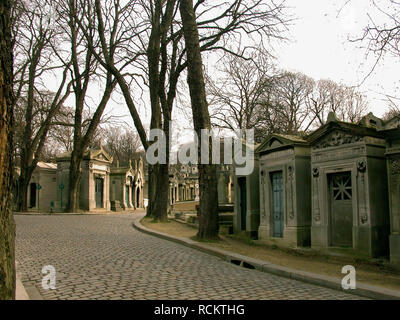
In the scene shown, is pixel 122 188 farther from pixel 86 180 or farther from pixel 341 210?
pixel 341 210

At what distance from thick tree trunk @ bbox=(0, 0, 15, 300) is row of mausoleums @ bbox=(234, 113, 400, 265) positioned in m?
7.35

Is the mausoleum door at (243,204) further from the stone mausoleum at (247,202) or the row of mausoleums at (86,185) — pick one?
the row of mausoleums at (86,185)

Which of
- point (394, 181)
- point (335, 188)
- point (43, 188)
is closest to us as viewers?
point (394, 181)

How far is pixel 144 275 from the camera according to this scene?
6.91 metres

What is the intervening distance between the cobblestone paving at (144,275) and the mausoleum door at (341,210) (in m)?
3.14

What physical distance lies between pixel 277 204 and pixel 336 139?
2.97m

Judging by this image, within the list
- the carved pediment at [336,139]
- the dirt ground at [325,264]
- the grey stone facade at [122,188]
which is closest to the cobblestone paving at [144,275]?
the dirt ground at [325,264]

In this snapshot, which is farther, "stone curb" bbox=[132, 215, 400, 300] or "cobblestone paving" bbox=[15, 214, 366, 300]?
"stone curb" bbox=[132, 215, 400, 300]

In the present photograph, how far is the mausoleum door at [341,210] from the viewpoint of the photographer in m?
9.77

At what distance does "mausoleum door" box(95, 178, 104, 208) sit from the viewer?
3300 cm

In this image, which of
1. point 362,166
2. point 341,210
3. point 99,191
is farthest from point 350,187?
point 99,191

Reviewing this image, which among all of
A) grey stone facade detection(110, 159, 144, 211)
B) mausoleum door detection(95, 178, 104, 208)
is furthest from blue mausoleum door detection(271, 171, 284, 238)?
grey stone facade detection(110, 159, 144, 211)

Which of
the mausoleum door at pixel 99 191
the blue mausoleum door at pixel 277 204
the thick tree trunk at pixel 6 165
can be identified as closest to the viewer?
the thick tree trunk at pixel 6 165

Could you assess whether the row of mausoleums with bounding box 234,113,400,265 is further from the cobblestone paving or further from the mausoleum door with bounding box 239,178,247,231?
the cobblestone paving
